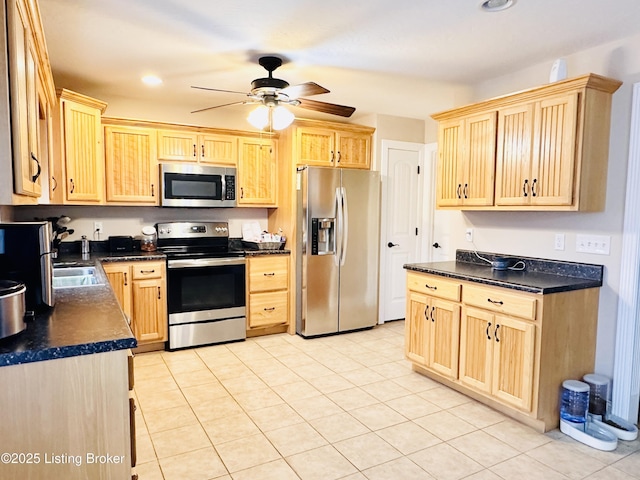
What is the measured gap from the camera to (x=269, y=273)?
434cm

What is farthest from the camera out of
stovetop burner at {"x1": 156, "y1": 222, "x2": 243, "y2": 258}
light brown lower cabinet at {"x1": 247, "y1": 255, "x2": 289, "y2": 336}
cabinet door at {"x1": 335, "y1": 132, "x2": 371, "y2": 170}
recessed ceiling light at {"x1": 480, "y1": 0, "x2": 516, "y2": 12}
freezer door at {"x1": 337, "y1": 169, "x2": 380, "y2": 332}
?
cabinet door at {"x1": 335, "y1": 132, "x2": 371, "y2": 170}

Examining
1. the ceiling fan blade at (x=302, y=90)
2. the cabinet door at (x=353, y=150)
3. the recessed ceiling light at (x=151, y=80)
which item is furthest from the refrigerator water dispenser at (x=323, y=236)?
the recessed ceiling light at (x=151, y=80)

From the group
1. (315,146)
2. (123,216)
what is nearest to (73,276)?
(123,216)

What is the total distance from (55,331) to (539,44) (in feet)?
10.1

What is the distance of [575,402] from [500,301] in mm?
693

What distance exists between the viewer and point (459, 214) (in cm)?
365

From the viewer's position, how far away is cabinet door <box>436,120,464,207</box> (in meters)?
3.30

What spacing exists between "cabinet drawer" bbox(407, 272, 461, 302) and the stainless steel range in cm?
176

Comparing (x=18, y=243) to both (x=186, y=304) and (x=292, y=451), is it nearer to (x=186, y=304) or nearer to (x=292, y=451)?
(x=292, y=451)

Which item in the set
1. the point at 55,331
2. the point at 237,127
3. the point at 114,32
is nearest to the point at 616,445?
the point at 55,331

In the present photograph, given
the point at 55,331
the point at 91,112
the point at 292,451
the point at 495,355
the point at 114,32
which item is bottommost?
the point at 292,451

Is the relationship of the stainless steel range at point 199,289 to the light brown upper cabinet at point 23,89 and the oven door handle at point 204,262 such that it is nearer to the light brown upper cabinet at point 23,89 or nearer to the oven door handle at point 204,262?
the oven door handle at point 204,262

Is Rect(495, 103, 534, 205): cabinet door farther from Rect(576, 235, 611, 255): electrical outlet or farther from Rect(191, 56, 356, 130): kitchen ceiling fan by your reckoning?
Rect(191, 56, 356, 130): kitchen ceiling fan

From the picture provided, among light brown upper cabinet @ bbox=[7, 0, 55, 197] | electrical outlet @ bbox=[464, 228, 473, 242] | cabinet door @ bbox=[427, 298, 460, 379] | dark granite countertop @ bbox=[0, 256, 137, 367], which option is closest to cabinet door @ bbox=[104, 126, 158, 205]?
light brown upper cabinet @ bbox=[7, 0, 55, 197]
